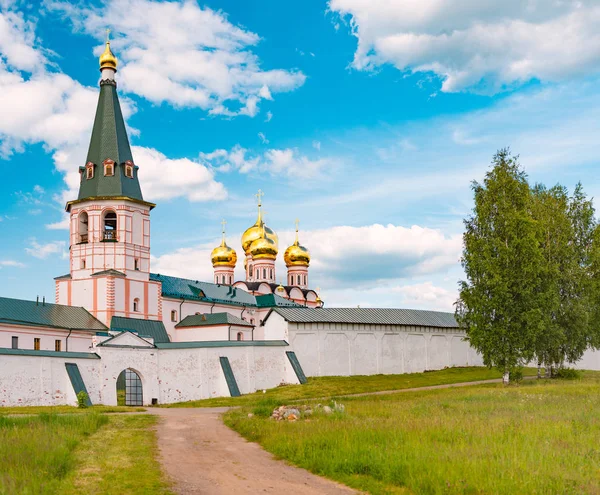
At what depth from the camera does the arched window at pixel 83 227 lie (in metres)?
50.2

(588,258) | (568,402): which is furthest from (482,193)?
(568,402)

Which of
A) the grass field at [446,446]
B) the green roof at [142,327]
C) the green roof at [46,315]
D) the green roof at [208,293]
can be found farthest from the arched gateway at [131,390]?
the green roof at [208,293]

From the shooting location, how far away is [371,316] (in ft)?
155

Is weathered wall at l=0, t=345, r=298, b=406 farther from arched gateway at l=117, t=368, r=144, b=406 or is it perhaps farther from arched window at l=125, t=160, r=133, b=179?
arched window at l=125, t=160, r=133, b=179

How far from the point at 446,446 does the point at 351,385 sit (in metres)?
26.0

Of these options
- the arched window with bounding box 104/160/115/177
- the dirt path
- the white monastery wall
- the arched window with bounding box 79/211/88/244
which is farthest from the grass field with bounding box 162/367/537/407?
the arched window with bounding box 104/160/115/177

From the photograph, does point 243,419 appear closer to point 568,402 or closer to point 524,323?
point 568,402

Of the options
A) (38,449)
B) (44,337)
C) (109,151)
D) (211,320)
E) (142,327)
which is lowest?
(38,449)

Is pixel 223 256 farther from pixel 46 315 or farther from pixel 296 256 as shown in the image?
pixel 46 315

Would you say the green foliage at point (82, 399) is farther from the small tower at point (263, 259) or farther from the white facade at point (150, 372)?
the small tower at point (263, 259)

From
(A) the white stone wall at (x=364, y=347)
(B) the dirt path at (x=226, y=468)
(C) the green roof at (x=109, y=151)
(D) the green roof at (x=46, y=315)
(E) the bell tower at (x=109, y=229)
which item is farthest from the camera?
(C) the green roof at (x=109, y=151)

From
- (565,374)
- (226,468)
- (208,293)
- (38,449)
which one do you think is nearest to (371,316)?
(565,374)

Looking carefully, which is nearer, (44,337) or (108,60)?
(44,337)

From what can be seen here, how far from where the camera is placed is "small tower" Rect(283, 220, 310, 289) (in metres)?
82.3
